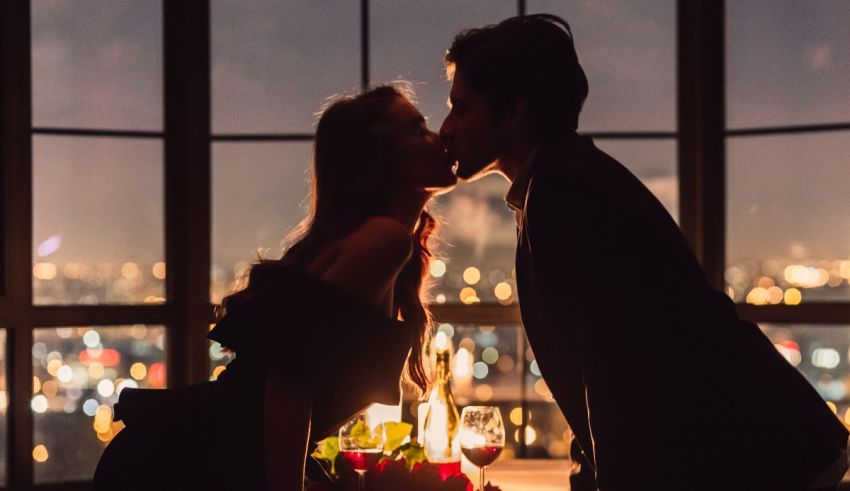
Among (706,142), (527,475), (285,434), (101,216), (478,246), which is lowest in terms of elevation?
(527,475)

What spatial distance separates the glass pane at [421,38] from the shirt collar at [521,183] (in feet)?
5.66

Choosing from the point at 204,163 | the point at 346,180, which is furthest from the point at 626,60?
the point at 346,180

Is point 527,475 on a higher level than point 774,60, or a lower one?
lower

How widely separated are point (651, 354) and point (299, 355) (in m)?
0.57

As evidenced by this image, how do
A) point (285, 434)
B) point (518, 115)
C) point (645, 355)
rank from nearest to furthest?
1. point (645, 355)
2. point (285, 434)
3. point (518, 115)

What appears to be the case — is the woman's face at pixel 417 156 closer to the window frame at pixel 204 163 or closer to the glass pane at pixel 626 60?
the window frame at pixel 204 163

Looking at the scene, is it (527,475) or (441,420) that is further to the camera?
(527,475)

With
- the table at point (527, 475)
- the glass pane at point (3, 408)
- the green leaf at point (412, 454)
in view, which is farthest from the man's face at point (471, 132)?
the glass pane at point (3, 408)


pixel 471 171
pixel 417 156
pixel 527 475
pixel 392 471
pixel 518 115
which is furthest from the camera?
pixel 527 475

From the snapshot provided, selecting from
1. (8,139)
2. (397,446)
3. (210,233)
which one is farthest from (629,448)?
(8,139)

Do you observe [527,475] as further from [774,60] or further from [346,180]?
[774,60]

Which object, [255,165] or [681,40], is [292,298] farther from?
[681,40]

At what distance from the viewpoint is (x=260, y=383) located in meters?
1.66

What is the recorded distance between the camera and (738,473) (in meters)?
1.36
